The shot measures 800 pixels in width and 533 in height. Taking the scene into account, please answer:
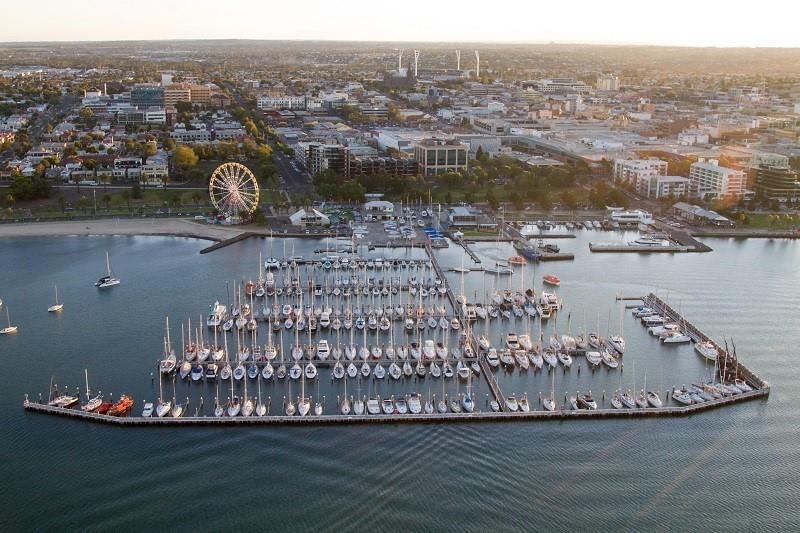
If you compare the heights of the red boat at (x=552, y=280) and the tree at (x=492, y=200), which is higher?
the tree at (x=492, y=200)

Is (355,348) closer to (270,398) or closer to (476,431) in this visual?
(270,398)

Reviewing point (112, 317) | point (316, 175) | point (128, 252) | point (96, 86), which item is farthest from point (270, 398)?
point (96, 86)

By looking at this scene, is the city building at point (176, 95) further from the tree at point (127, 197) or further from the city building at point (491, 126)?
the tree at point (127, 197)

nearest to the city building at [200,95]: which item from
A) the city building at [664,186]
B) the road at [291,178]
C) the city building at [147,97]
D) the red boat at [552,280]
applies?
the city building at [147,97]

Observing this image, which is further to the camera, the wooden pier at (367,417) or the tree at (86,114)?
the tree at (86,114)

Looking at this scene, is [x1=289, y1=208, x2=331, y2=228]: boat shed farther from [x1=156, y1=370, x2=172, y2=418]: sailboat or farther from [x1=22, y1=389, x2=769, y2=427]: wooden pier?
[x1=22, y1=389, x2=769, y2=427]: wooden pier

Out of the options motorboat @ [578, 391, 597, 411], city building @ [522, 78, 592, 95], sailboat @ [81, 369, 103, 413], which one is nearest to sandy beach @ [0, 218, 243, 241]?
sailboat @ [81, 369, 103, 413]
